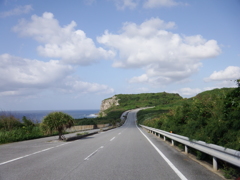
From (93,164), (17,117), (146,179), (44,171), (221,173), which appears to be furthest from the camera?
(17,117)

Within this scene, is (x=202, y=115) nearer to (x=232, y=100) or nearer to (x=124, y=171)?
(x=232, y=100)

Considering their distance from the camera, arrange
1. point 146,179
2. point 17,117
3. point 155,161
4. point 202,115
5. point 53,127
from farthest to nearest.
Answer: point 17,117 < point 53,127 < point 202,115 < point 155,161 < point 146,179

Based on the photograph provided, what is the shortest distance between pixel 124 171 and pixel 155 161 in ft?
7.31

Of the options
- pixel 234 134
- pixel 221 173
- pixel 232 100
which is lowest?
pixel 221 173

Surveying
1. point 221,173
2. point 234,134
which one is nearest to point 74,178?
point 221,173

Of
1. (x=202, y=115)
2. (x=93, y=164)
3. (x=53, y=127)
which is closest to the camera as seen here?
(x=93, y=164)

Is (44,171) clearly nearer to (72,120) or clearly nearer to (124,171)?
(124,171)

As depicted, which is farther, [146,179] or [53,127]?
[53,127]

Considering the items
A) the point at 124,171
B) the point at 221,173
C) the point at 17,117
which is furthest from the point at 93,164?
the point at 17,117

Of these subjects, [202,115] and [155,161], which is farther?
[202,115]

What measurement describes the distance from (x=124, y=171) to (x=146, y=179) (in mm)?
1187

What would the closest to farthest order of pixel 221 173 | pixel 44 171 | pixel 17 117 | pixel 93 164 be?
pixel 221 173
pixel 44 171
pixel 93 164
pixel 17 117

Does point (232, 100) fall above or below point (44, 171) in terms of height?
above

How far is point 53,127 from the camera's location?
68.2 feet
